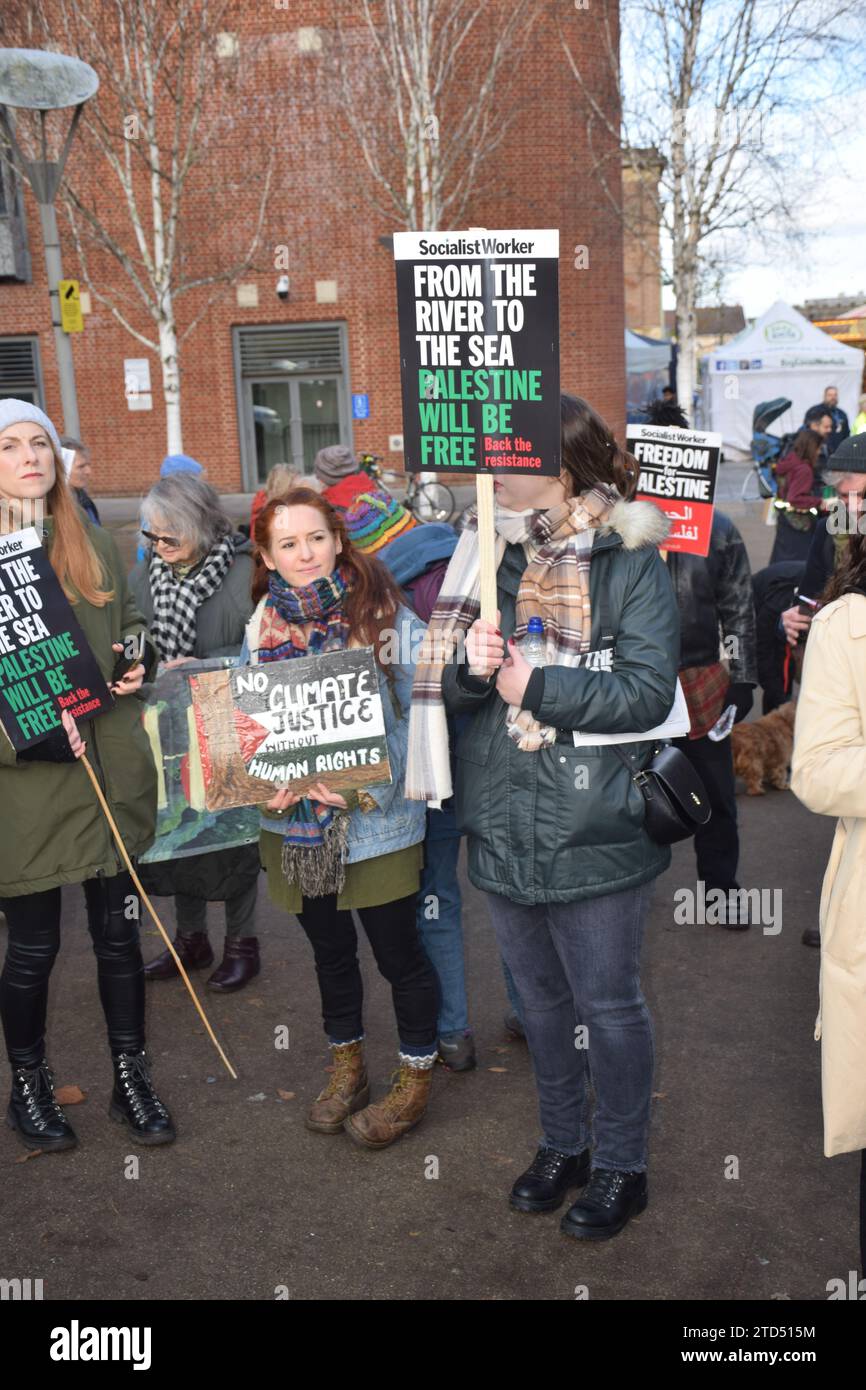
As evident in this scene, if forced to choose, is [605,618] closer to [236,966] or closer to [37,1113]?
[37,1113]

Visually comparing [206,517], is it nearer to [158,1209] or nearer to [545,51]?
[158,1209]

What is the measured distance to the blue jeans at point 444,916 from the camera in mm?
4273

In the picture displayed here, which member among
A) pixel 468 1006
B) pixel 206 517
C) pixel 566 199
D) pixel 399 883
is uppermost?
pixel 566 199

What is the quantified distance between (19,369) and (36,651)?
954 inches

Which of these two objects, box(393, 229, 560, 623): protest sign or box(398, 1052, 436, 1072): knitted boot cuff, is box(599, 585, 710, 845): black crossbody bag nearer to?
box(393, 229, 560, 623): protest sign

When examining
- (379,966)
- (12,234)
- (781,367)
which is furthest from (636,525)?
(781,367)

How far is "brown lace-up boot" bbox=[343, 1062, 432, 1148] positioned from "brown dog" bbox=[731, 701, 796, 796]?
12.7 feet

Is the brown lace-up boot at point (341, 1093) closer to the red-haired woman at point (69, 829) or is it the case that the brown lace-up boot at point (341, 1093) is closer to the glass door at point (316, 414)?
the red-haired woman at point (69, 829)

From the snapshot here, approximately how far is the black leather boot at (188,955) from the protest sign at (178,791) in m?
0.54

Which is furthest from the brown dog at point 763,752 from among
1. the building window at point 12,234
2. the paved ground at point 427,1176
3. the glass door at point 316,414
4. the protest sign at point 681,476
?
the building window at point 12,234

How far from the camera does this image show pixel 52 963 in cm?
390
